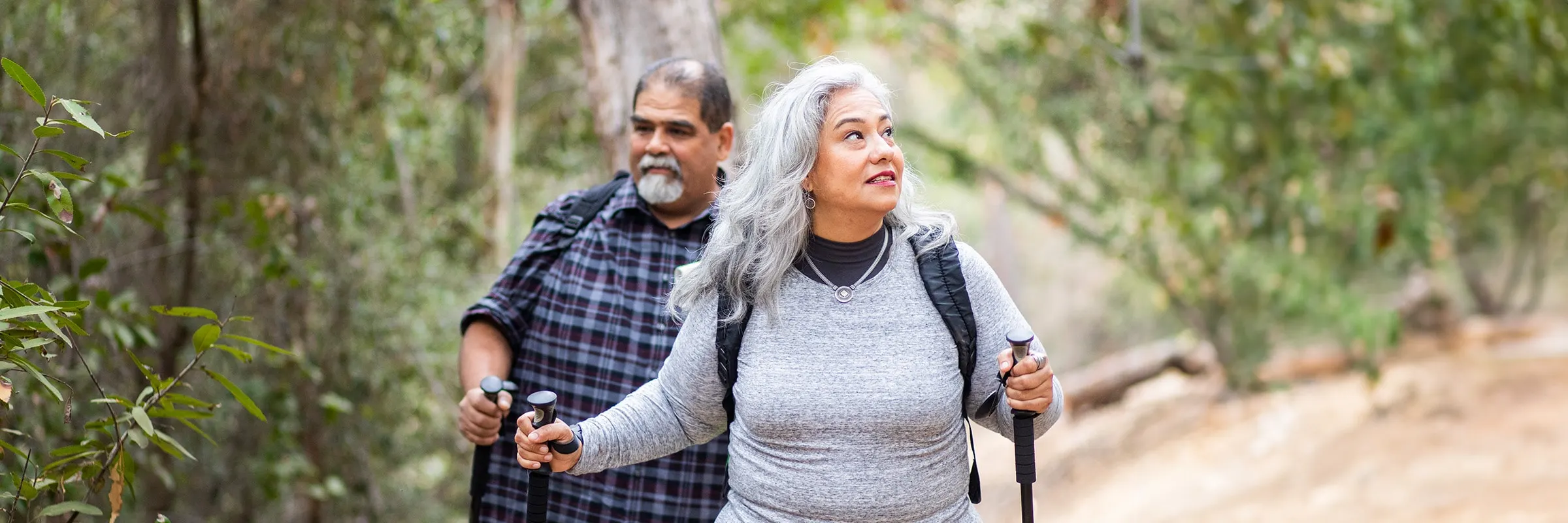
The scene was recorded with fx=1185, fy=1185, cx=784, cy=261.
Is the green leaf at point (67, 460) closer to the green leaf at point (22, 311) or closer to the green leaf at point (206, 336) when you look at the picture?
the green leaf at point (206, 336)

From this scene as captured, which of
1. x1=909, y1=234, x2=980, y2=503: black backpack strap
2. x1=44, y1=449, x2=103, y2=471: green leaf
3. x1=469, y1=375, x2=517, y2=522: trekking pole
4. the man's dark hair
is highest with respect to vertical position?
the man's dark hair

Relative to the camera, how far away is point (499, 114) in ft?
25.5


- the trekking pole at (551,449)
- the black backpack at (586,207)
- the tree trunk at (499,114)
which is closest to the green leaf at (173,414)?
the trekking pole at (551,449)

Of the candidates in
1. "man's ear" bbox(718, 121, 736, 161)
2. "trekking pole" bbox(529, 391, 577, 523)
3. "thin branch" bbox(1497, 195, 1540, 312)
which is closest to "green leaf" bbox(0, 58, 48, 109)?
"trekking pole" bbox(529, 391, 577, 523)

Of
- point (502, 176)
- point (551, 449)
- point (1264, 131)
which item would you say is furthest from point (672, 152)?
point (1264, 131)

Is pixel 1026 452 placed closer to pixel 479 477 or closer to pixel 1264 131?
pixel 479 477

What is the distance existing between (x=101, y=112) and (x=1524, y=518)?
7.05m

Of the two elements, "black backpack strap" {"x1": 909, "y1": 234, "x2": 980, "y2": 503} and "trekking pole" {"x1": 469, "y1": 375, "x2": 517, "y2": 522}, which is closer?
"black backpack strap" {"x1": 909, "y1": 234, "x2": 980, "y2": 503}

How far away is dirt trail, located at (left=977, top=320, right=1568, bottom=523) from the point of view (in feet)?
24.3

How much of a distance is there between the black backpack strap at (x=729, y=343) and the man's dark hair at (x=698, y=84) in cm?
85

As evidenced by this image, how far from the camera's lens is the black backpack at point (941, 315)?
2230mm

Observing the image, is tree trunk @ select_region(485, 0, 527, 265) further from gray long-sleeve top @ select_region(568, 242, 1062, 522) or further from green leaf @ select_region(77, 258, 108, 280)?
gray long-sleeve top @ select_region(568, 242, 1062, 522)

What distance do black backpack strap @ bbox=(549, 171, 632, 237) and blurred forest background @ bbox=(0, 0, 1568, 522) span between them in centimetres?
62

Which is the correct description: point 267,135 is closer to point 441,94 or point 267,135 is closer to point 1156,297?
point 441,94
